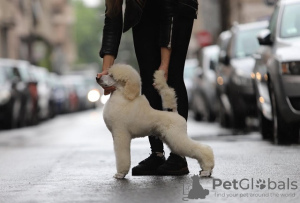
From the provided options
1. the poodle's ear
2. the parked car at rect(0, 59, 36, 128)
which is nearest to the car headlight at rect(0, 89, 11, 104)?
the parked car at rect(0, 59, 36, 128)

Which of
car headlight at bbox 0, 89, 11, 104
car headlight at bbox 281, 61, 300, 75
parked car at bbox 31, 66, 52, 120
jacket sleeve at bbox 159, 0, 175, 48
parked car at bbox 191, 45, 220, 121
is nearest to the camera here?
jacket sleeve at bbox 159, 0, 175, 48

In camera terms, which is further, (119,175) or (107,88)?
(119,175)

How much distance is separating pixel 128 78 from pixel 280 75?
14.0ft

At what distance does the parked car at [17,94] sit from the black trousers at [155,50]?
15.3 metres

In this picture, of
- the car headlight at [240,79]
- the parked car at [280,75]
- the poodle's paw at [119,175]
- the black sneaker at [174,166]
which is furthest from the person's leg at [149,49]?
the car headlight at [240,79]

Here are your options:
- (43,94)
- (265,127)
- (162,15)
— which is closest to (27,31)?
(43,94)

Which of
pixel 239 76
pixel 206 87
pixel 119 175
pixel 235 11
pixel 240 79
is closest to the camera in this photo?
pixel 119 175

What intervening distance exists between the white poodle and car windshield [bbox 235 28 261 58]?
35.8 feet

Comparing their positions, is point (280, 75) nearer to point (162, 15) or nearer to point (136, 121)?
point (162, 15)

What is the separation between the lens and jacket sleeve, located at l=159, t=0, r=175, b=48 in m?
6.91

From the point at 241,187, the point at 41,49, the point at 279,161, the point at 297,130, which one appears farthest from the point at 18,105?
the point at 41,49

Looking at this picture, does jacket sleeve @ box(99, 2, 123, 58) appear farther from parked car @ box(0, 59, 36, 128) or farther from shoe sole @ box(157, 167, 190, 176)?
parked car @ box(0, 59, 36, 128)

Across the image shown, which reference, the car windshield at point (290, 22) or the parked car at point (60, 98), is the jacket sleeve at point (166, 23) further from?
the parked car at point (60, 98)

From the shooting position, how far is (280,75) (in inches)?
408
